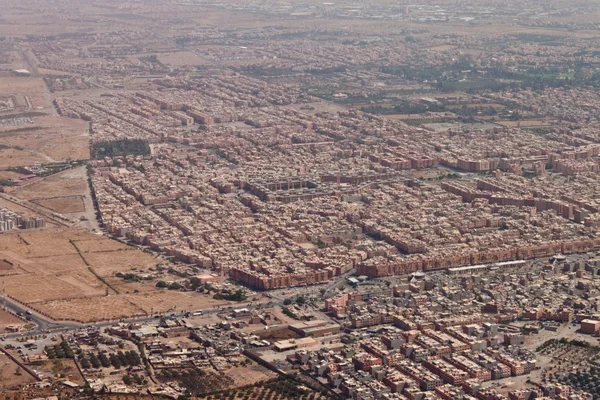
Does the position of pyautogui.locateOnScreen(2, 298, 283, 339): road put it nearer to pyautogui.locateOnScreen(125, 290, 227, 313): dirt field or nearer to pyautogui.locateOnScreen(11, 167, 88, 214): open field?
pyautogui.locateOnScreen(125, 290, 227, 313): dirt field

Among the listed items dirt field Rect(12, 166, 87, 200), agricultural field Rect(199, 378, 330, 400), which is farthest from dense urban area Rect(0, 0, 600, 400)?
dirt field Rect(12, 166, 87, 200)

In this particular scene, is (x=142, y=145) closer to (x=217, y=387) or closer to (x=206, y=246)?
(x=206, y=246)

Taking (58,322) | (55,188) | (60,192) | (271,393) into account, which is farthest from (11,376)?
(55,188)

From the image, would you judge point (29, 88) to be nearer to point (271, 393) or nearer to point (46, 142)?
point (46, 142)

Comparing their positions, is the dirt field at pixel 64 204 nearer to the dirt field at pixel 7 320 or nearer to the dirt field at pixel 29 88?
the dirt field at pixel 7 320

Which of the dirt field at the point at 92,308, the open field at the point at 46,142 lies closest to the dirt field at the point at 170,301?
the dirt field at the point at 92,308

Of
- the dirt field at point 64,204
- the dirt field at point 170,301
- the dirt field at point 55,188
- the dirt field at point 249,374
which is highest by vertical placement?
the dirt field at point 249,374

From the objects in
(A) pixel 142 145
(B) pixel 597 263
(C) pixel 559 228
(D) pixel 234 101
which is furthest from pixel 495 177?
(D) pixel 234 101
